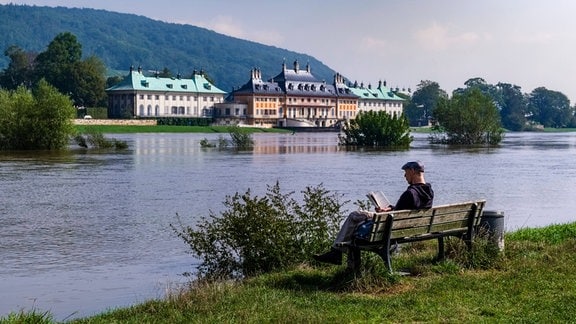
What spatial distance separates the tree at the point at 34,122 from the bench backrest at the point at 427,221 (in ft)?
168

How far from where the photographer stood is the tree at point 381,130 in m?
71.0

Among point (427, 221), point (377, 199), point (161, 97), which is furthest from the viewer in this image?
point (161, 97)

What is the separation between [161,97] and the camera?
14600 cm

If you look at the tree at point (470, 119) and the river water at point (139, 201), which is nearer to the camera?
the river water at point (139, 201)

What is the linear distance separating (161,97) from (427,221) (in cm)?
13834

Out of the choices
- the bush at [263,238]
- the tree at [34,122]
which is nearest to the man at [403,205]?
the bush at [263,238]

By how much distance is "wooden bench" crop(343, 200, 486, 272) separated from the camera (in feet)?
32.0

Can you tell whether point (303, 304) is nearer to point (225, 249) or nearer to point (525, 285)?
point (525, 285)

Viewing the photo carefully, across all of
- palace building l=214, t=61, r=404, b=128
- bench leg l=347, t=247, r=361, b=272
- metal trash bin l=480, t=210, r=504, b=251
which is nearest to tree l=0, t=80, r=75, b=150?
metal trash bin l=480, t=210, r=504, b=251

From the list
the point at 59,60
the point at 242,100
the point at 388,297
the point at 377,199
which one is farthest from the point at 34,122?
the point at 242,100

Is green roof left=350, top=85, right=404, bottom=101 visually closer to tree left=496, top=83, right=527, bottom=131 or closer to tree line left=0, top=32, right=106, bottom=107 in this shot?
tree left=496, top=83, right=527, bottom=131

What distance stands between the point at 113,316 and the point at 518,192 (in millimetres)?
21576

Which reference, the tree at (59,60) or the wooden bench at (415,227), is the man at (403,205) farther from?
the tree at (59,60)

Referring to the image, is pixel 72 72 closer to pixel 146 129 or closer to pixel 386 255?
pixel 146 129
